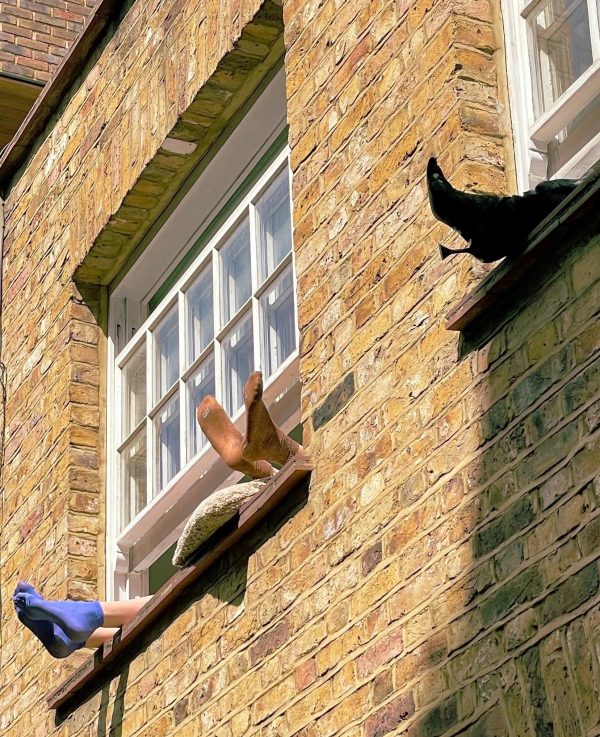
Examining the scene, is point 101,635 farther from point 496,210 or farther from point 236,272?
point 496,210

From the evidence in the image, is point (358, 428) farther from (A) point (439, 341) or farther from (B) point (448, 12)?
(B) point (448, 12)

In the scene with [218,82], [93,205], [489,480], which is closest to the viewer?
[489,480]

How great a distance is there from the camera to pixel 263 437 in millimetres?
6199

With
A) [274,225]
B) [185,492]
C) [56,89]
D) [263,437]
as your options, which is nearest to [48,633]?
[185,492]

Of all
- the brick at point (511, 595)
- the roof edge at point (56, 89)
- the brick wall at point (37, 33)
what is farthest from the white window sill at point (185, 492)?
the brick wall at point (37, 33)

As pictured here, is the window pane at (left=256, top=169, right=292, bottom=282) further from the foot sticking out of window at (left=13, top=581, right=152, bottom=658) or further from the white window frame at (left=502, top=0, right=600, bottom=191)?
the white window frame at (left=502, top=0, right=600, bottom=191)

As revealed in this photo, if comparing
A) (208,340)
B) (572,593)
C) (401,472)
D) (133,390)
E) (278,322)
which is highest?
(133,390)

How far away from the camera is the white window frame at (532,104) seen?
5461 mm

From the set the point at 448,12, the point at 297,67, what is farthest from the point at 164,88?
the point at 448,12

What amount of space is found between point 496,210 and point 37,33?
9494 mm

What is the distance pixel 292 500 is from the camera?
19.6ft

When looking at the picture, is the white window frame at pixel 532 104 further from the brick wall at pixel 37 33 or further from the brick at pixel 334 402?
the brick wall at pixel 37 33

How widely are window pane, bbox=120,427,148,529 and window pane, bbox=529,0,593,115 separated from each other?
123 inches

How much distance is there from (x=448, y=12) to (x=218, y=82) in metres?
2.05
